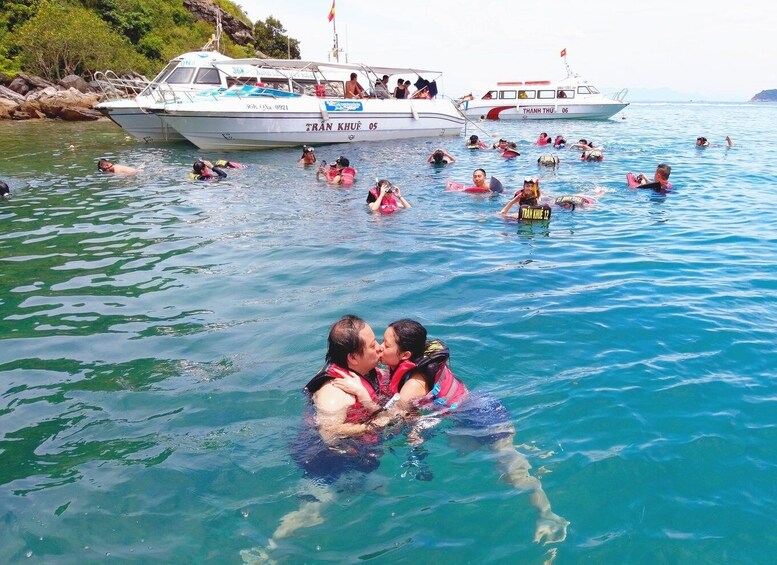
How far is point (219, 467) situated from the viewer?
12.7ft

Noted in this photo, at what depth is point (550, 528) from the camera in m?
3.32

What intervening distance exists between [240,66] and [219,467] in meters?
20.6

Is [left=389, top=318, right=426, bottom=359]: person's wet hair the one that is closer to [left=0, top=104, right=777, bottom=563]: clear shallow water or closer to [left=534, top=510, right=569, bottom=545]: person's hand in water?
[left=0, top=104, right=777, bottom=563]: clear shallow water

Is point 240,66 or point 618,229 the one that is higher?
point 240,66

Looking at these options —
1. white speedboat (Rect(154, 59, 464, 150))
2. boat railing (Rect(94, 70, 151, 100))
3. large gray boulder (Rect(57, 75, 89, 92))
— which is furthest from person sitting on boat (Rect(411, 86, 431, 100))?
large gray boulder (Rect(57, 75, 89, 92))

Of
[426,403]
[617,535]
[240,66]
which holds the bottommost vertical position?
[617,535]

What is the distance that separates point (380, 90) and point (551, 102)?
17.2 meters

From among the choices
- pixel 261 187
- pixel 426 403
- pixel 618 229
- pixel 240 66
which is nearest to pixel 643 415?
pixel 426 403

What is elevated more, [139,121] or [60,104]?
[60,104]

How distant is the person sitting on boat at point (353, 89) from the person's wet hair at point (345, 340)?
2001 centimetres

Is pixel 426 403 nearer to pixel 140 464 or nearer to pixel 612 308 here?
pixel 140 464

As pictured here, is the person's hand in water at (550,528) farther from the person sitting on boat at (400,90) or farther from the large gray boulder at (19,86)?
the large gray boulder at (19,86)

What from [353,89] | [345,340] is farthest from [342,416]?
[353,89]

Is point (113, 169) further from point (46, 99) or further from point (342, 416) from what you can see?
→ point (46, 99)
